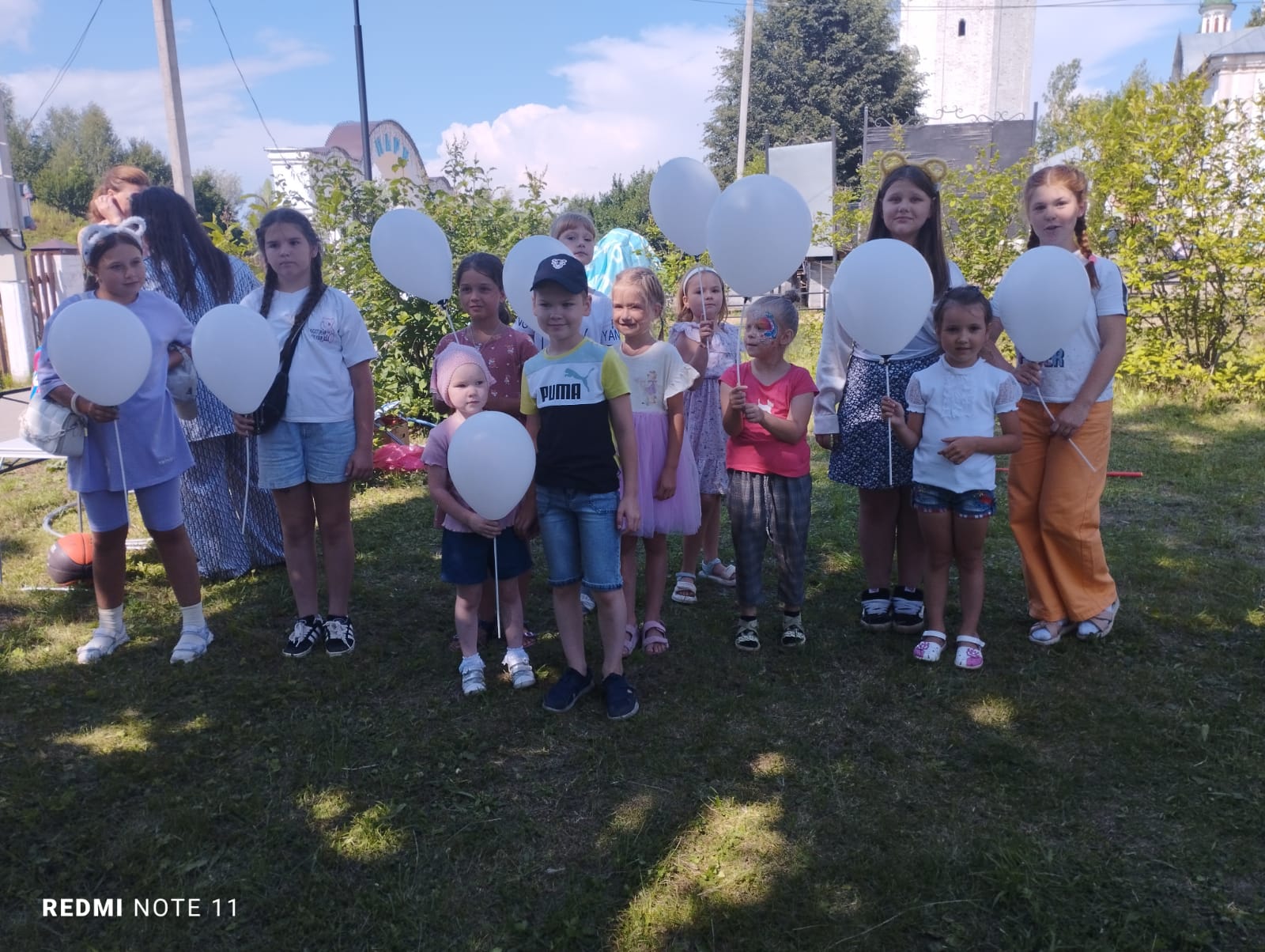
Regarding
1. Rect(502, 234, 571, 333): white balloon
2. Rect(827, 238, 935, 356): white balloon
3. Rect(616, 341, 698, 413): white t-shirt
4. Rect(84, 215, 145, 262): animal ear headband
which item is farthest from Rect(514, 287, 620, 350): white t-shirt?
Rect(84, 215, 145, 262): animal ear headband

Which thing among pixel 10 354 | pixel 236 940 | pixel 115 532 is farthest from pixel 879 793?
pixel 10 354

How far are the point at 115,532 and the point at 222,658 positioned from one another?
25.2 inches

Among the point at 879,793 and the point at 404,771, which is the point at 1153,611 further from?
the point at 404,771

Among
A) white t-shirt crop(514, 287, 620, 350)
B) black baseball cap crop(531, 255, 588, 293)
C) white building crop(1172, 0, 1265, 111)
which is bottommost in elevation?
white t-shirt crop(514, 287, 620, 350)

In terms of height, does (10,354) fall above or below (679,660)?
above

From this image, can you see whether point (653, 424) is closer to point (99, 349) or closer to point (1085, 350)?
point (1085, 350)

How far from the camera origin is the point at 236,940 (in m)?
1.97

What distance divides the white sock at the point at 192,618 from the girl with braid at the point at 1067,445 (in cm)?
328

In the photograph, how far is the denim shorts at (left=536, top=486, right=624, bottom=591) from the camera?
9.47 ft

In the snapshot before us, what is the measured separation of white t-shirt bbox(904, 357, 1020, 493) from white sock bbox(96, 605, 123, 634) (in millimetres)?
3210

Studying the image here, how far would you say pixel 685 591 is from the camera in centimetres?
390

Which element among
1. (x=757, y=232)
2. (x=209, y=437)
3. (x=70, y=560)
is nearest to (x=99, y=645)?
(x=70, y=560)

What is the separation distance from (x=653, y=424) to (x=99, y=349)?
194 cm

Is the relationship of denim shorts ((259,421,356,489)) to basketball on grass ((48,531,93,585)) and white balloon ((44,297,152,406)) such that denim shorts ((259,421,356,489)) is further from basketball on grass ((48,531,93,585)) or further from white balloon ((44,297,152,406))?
basketball on grass ((48,531,93,585))
